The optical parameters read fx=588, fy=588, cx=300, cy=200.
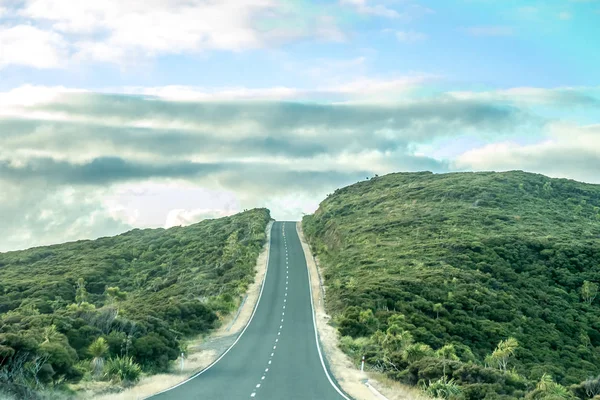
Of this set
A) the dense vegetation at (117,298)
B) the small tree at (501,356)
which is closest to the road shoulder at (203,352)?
the dense vegetation at (117,298)

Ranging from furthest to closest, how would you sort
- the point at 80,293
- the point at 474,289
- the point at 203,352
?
1. the point at 80,293
2. the point at 474,289
3. the point at 203,352

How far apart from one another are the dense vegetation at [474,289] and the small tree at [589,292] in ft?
0.43

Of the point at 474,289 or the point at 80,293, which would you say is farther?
the point at 80,293

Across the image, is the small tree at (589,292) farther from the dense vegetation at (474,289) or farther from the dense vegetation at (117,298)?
the dense vegetation at (117,298)

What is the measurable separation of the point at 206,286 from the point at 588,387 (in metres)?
46.9

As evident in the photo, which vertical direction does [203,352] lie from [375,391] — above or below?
below

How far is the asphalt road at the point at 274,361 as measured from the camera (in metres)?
22.0

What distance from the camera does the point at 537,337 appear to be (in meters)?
46.6

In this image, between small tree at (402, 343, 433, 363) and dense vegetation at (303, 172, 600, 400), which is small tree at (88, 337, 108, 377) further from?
small tree at (402, 343, 433, 363)

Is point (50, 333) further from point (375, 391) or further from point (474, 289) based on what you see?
point (474, 289)

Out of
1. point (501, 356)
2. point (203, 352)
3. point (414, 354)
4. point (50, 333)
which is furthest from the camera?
point (203, 352)

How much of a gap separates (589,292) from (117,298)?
47929mm


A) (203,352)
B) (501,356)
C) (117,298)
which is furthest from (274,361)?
(117,298)

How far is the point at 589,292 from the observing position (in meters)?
Result: 58.4
